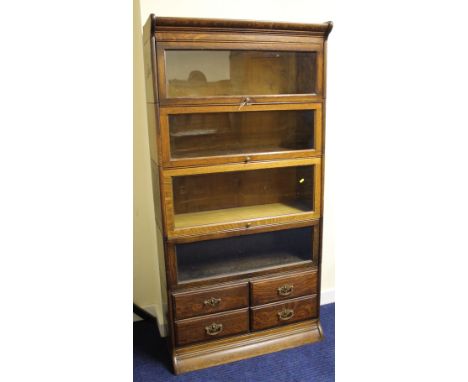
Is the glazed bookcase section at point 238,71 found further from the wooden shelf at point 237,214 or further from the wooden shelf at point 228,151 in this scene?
the wooden shelf at point 237,214

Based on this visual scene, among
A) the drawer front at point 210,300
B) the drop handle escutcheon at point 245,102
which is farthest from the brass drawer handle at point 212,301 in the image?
the drop handle escutcheon at point 245,102

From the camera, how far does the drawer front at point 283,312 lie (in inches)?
68.5

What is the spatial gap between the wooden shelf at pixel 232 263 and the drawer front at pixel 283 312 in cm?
19

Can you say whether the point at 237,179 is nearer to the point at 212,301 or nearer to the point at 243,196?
the point at 243,196

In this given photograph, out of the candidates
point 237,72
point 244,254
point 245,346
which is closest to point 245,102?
point 237,72

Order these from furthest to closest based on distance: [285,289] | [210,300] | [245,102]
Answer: [285,289], [210,300], [245,102]

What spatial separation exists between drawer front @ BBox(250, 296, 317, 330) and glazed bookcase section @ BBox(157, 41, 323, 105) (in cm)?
96

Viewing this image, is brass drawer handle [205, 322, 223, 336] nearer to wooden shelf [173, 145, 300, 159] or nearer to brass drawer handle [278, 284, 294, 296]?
brass drawer handle [278, 284, 294, 296]

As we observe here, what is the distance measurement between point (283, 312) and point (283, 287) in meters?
0.14

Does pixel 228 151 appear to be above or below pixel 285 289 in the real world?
above

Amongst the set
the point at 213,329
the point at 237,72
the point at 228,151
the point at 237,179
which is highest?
the point at 237,72

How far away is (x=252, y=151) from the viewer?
1.62m

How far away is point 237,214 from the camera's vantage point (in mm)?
1713
